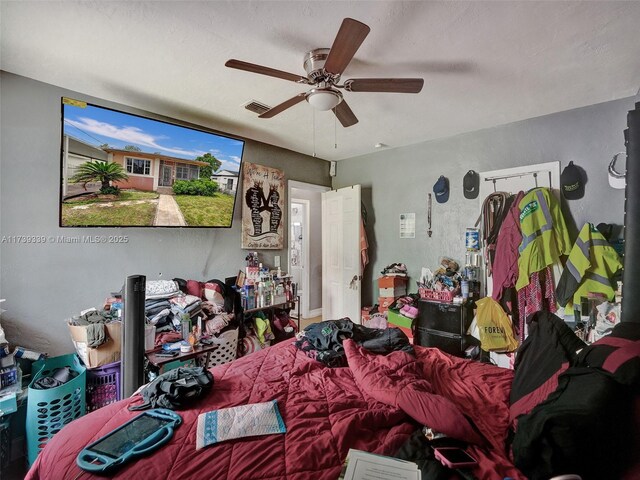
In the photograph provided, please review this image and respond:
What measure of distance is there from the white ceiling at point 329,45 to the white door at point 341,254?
1.48 metres

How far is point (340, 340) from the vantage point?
192 centimetres

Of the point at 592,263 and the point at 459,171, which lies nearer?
the point at 592,263

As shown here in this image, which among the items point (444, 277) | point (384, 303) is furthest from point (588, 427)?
point (384, 303)

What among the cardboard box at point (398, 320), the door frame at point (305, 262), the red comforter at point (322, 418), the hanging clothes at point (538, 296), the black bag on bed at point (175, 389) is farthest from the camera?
the door frame at point (305, 262)

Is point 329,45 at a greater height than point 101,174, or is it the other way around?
point 329,45

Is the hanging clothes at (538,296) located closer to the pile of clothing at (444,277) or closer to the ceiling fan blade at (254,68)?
the pile of clothing at (444,277)

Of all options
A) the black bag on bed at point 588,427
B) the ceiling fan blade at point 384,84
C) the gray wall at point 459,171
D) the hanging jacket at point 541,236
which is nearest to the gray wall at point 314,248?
the gray wall at point 459,171

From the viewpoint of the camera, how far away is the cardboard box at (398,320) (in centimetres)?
309

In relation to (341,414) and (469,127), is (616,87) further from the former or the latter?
(341,414)

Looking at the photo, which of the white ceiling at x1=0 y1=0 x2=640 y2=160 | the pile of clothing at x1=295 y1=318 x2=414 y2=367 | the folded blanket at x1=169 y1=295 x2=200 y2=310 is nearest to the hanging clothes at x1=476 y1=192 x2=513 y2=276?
the white ceiling at x1=0 y1=0 x2=640 y2=160

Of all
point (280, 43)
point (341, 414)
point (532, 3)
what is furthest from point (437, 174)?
point (341, 414)

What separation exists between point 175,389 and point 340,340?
1.00m

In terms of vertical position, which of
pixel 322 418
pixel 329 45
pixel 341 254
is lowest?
pixel 322 418

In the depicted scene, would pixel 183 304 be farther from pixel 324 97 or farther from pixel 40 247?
pixel 324 97
